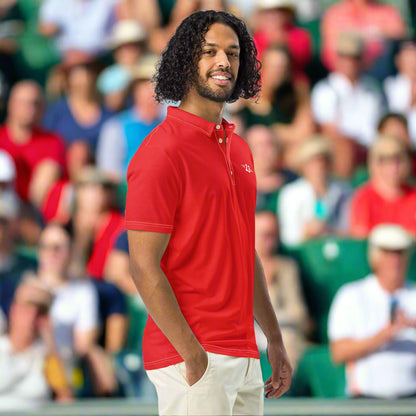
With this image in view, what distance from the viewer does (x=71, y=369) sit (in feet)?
14.4

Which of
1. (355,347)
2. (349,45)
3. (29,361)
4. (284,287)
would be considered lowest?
(29,361)

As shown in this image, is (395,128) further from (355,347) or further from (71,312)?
(71,312)

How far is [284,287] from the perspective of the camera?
178 inches

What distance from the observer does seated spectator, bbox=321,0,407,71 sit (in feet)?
18.7

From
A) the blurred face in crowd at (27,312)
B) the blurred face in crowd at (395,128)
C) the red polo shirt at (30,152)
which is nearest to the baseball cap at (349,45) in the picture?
the blurred face in crowd at (395,128)

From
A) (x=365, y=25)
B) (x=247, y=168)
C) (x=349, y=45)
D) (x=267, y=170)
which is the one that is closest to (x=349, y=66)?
(x=349, y=45)

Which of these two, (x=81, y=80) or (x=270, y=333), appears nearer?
(x=270, y=333)

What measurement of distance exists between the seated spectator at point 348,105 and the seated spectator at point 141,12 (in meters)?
1.36

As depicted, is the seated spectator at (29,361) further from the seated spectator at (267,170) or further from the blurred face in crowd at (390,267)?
the blurred face in crowd at (390,267)

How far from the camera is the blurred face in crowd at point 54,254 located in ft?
15.1

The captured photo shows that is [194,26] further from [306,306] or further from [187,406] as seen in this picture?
[306,306]

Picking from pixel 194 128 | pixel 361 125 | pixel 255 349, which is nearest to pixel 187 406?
pixel 255 349

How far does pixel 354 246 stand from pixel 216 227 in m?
3.18

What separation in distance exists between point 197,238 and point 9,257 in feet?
11.1
